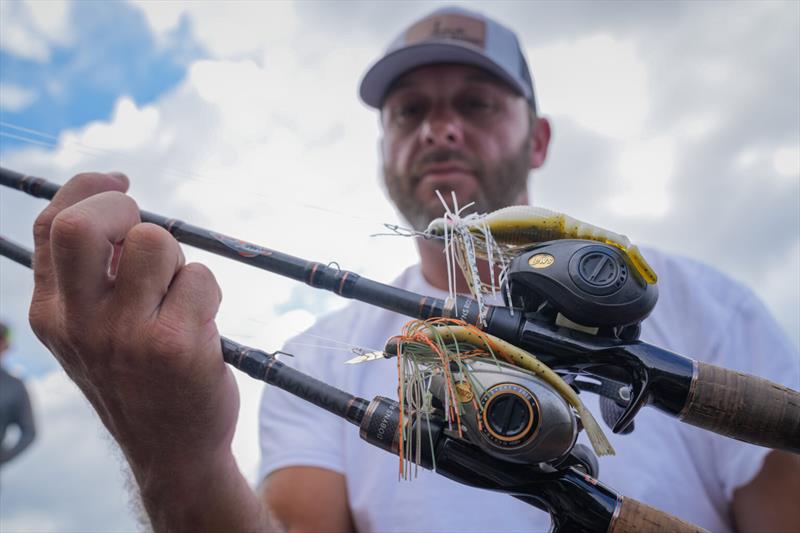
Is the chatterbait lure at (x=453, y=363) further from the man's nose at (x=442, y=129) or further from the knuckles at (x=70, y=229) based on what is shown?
the man's nose at (x=442, y=129)

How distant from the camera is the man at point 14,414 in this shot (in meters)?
4.18

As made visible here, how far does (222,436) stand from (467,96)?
196cm

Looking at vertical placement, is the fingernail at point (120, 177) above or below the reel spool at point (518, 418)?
above

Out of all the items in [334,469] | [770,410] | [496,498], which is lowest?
[334,469]

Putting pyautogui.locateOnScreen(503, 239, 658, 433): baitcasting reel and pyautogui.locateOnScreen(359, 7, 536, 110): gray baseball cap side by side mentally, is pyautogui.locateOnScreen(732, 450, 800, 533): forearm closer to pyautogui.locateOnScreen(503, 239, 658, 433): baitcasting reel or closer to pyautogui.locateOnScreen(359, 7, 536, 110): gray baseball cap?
pyautogui.locateOnScreen(503, 239, 658, 433): baitcasting reel

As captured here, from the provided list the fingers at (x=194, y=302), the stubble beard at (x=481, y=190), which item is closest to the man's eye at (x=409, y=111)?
the stubble beard at (x=481, y=190)

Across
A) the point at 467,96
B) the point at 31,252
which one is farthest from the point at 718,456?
the point at 31,252

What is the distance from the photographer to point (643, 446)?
1928 mm

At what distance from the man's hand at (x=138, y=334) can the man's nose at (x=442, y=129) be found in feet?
4.91

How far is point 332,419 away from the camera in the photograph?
2.28 metres

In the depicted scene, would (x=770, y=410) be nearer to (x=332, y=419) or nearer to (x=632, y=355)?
(x=632, y=355)

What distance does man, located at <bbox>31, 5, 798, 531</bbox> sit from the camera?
1.27m

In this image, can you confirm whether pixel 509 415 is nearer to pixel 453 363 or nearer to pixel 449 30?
pixel 453 363

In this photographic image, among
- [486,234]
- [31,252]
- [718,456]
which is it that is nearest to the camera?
[486,234]
